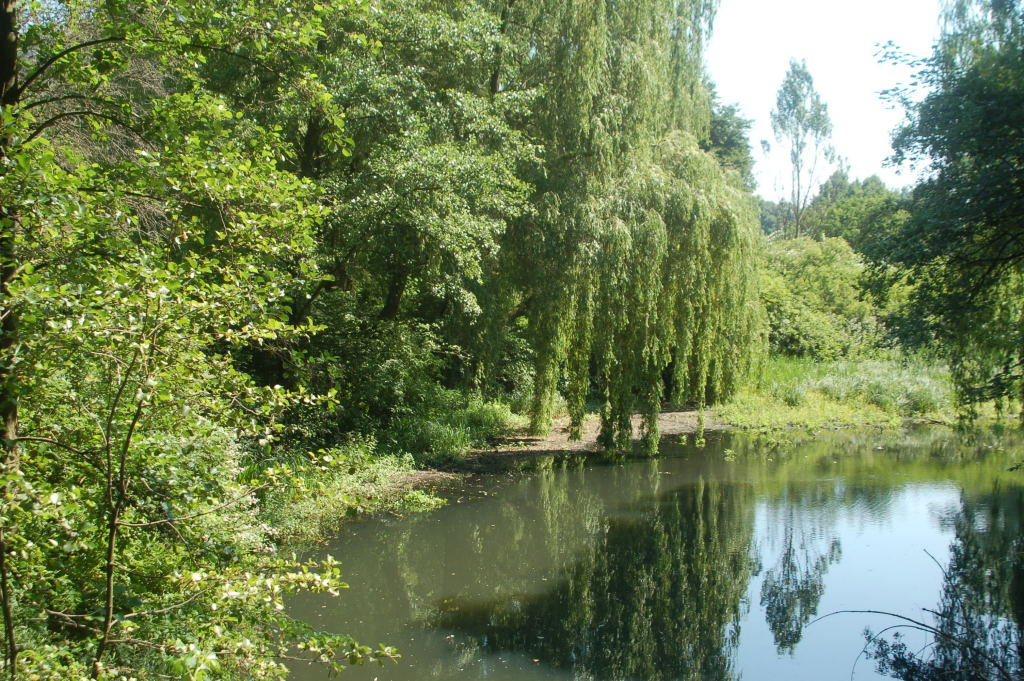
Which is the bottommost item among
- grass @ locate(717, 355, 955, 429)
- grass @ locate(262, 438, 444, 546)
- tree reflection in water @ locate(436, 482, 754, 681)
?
tree reflection in water @ locate(436, 482, 754, 681)

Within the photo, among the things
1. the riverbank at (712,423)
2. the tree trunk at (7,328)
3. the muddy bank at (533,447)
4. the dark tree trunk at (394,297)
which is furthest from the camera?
the muddy bank at (533,447)

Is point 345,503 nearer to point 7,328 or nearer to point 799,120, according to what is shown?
point 7,328

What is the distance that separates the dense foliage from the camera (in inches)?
123

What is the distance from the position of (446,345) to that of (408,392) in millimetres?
1248

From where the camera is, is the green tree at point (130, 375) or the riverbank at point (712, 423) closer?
the green tree at point (130, 375)

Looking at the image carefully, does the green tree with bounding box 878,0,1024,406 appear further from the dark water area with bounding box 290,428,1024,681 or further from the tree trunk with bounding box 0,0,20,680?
the tree trunk with bounding box 0,0,20,680

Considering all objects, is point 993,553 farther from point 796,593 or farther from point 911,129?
point 911,129

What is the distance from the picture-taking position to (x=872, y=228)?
8508 millimetres

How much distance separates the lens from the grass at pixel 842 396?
1869 cm

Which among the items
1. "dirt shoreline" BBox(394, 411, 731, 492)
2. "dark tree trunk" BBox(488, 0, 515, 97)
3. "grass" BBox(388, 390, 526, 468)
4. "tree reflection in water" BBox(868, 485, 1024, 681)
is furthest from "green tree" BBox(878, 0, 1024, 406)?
"grass" BBox(388, 390, 526, 468)

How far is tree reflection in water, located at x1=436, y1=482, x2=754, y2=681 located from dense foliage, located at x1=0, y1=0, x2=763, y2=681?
1.26 metres

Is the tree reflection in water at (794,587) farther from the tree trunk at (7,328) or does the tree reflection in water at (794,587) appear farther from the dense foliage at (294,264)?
the tree trunk at (7,328)

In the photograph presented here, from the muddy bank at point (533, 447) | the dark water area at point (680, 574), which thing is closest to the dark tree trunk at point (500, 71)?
the muddy bank at point (533, 447)

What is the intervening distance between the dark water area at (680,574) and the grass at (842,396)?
564 centimetres
